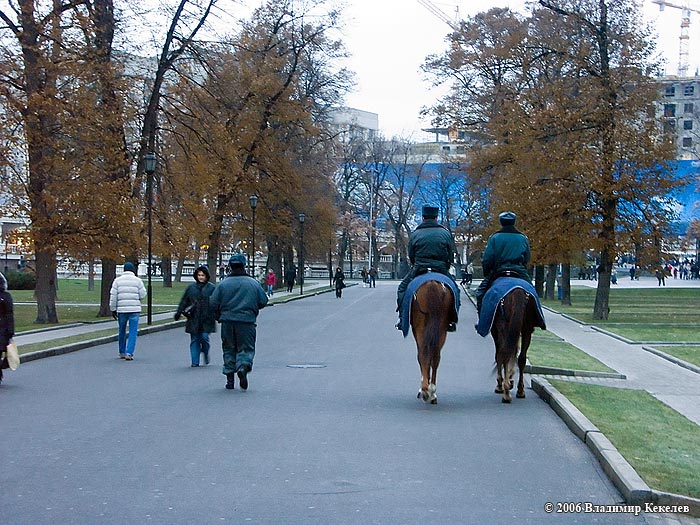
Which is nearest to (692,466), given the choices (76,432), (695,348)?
(76,432)

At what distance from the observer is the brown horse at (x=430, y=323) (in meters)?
12.6

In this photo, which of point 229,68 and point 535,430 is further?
point 229,68

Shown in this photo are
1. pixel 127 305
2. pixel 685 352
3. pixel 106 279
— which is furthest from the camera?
pixel 106 279

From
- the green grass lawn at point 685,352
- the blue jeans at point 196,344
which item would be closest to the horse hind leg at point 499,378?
Result: the blue jeans at point 196,344

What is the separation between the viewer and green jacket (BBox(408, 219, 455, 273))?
42.7ft

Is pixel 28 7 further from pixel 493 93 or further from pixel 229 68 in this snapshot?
pixel 493 93

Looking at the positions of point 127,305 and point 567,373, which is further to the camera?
point 127,305

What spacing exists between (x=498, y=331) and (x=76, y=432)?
544 cm

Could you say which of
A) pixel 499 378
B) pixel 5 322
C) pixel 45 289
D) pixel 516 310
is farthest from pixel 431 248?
pixel 45 289

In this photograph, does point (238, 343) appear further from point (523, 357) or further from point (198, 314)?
point (198, 314)

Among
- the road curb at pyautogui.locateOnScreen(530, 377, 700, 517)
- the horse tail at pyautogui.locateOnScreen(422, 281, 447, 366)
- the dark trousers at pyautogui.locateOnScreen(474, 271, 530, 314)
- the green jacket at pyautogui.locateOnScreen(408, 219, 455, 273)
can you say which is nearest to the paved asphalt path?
the road curb at pyautogui.locateOnScreen(530, 377, 700, 517)

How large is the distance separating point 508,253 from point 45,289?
20578 millimetres

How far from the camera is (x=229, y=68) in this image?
140 ft

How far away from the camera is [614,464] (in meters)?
8.38
